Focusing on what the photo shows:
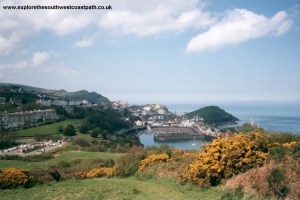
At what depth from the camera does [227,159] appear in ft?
45.4

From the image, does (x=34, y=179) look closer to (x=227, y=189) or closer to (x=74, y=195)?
(x=74, y=195)

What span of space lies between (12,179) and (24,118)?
82.3 meters

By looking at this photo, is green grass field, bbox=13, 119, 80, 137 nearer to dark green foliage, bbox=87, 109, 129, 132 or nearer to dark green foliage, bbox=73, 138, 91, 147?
dark green foliage, bbox=73, 138, 91, 147

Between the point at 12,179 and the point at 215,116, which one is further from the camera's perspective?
the point at 215,116

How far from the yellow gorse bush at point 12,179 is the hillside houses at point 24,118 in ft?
229

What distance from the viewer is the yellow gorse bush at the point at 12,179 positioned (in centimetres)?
1866

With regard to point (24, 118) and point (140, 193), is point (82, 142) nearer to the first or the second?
point (24, 118)

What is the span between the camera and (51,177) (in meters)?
21.7

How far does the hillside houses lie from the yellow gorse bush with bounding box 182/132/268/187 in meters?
79.7

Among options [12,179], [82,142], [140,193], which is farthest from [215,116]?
[140,193]

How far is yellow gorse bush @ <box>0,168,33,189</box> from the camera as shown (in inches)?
734

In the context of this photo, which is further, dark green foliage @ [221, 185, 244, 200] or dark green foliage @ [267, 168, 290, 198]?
dark green foliage @ [221, 185, 244, 200]

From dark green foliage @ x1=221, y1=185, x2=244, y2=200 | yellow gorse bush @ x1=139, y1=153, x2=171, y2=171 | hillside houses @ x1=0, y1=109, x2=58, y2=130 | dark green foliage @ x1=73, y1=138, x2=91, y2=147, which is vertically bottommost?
dark green foliage @ x1=73, y1=138, x2=91, y2=147

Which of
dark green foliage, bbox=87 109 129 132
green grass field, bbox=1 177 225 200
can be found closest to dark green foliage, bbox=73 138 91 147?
dark green foliage, bbox=87 109 129 132
